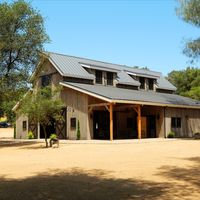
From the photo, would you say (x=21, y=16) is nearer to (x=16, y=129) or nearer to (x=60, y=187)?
(x=16, y=129)

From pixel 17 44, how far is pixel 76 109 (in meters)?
7.95

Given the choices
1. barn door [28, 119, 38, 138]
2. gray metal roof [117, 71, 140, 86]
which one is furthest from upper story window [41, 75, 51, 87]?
gray metal roof [117, 71, 140, 86]

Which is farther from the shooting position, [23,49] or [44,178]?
[23,49]

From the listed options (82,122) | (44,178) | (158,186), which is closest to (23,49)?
(82,122)

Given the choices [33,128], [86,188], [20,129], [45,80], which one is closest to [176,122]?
[45,80]

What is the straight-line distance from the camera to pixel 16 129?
135 ft

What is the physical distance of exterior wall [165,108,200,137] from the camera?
3578 cm

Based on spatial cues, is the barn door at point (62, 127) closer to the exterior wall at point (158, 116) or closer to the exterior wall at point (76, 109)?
the exterior wall at point (76, 109)

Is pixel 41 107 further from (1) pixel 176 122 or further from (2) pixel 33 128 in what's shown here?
(1) pixel 176 122

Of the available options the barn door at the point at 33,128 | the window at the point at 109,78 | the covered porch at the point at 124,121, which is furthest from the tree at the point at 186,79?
the barn door at the point at 33,128

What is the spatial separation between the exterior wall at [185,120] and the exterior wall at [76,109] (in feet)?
26.3

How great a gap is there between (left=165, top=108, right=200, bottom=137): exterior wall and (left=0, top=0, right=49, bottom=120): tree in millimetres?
13614

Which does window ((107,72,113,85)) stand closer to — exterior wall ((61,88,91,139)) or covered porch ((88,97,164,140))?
covered porch ((88,97,164,140))

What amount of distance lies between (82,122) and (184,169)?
1975 centimetres
